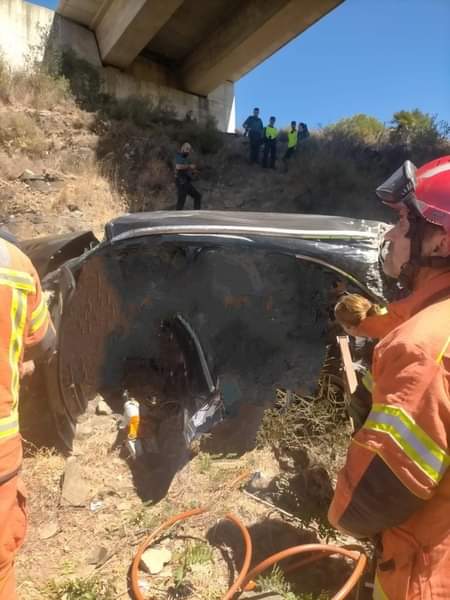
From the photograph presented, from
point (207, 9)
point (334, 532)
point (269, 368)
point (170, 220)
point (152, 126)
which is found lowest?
point (334, 532)

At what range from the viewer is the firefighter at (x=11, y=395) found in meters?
1.43

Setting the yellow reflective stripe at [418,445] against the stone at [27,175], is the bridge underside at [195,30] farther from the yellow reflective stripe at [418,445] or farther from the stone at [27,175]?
the yellow reflective stripe at [418,445]

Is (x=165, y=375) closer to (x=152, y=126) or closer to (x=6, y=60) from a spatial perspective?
(x=152, y=126)

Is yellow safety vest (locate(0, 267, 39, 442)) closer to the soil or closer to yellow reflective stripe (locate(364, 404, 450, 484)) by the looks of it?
yellow reflective stripe (locate(364, 404, 450, 484))

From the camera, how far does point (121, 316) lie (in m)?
4.10

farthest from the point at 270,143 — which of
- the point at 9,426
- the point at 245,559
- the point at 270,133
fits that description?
the point at 9,426

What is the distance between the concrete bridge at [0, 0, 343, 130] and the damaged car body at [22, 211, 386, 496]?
9506mm

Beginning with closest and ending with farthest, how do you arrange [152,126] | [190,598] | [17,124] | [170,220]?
[190,598] → [170,220] → [17,124] → [152,126]

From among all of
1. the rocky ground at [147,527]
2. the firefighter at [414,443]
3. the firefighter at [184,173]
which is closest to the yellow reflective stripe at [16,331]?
the firefighter at [414,443]

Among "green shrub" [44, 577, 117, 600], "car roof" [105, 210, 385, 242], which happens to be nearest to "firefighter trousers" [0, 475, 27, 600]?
"green shrub" [44, 577, 117, 600]

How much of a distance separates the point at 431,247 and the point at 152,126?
12740 mm

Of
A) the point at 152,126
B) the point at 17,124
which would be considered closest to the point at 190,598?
the point at 17,124

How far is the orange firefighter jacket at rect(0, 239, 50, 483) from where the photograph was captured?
1.44m

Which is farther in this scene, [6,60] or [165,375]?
[6,60]
